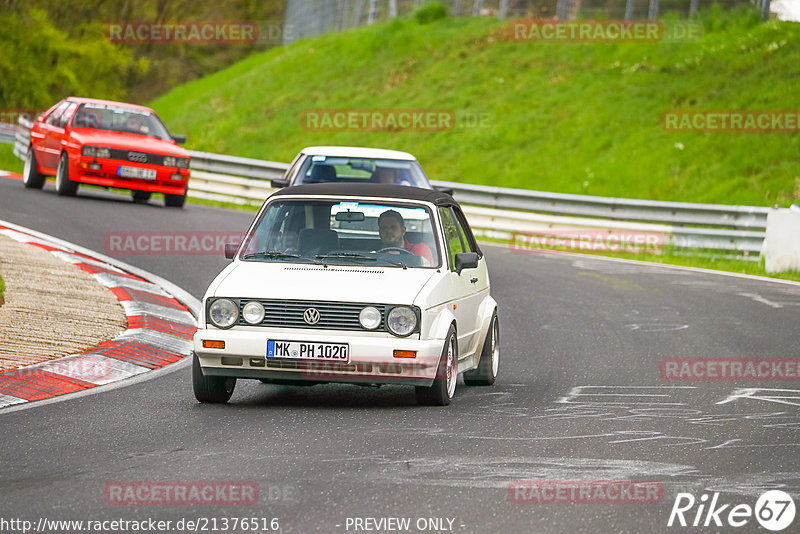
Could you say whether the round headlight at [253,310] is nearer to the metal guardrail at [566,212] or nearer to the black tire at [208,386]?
the black tire at [208,386]

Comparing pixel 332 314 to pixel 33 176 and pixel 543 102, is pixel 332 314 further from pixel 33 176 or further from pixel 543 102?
pixel 543 102

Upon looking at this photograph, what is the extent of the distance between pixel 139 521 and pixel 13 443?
192cm

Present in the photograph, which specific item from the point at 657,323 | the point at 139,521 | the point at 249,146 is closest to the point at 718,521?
the point at 139,521

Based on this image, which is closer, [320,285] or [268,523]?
[268,523]

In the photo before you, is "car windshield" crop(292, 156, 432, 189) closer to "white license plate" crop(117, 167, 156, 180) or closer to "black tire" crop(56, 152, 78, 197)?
"white license plate" crop(117, 167, 156, 180)

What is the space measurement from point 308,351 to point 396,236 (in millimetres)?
1430

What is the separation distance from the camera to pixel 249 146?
36.9 meters

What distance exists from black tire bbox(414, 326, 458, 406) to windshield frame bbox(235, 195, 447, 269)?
2.08 feet

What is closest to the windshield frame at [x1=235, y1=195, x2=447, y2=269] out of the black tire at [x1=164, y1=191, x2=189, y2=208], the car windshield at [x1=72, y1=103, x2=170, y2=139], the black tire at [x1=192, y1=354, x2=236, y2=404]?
the black tire at [x1=192, y1=354, x2=236, y2=404]

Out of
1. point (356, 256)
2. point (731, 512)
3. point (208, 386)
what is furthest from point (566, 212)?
point (731, 512)

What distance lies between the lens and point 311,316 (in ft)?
27.1

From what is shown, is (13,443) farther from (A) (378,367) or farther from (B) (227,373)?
(A) (378,367)

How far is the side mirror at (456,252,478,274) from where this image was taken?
9.23 metres

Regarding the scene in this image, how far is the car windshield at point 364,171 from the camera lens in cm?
1463
